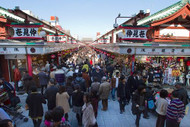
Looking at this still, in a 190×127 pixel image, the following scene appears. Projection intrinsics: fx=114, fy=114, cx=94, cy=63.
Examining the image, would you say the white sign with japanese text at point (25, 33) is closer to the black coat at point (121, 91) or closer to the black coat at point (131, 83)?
the black coat at point (121, 91)

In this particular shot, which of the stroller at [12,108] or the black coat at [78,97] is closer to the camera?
the black coat at [78,97]

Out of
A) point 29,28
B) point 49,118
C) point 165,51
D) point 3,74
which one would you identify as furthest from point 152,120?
point 3,74

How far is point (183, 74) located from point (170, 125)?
7.53 metres

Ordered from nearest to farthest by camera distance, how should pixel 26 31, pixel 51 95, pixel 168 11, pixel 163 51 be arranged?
pixel 51 95
pixel 26 31
pixel 163 51
pixel 168 11

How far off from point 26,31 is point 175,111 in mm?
9539

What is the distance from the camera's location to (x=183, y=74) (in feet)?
30.9

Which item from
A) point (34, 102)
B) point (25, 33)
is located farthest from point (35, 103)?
point (25, 33)

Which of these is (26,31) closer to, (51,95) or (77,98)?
(51,95)

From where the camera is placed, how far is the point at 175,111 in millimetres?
3553

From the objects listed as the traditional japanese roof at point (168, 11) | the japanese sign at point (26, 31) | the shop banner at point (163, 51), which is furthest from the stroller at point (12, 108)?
the traditional japanese roof at point (168, 11)

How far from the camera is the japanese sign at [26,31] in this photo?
803 centimetres

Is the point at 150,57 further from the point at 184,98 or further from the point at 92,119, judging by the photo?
the point at 92,119

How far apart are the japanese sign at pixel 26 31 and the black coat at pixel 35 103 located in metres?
5.64

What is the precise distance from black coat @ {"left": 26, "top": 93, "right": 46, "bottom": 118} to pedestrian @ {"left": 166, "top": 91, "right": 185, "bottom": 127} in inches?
169
